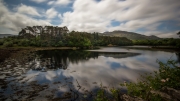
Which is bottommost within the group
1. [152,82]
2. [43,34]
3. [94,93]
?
[94,93]

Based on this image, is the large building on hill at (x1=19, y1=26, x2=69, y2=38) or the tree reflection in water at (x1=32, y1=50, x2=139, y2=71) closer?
Answer: the tree reflection in water at (x1=32, y1=50, x2=139, y2=71)

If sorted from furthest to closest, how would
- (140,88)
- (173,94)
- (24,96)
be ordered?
(24,96)
(140,88)
(173,94)

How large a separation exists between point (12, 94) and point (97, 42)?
475 feet

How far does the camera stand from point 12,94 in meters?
10.4

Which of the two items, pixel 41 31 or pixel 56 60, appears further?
pixel 41 31

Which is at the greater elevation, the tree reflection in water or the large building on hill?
the large building on hill

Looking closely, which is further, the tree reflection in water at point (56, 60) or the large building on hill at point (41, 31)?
the large building on hill at point (41, 31)

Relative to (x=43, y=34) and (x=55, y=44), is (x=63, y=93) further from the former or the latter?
(x=43, y=34)

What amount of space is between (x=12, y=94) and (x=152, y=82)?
1475cm

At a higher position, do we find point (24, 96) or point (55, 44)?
point (55, 44)

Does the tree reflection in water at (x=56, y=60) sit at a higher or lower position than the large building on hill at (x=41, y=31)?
lower

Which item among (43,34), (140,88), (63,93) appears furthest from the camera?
(43,34)

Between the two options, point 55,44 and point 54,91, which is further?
point 55,44

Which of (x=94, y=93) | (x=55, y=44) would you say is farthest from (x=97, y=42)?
(x=94, y=93)
